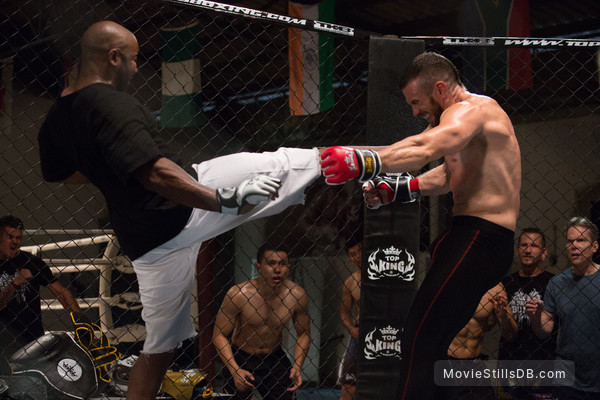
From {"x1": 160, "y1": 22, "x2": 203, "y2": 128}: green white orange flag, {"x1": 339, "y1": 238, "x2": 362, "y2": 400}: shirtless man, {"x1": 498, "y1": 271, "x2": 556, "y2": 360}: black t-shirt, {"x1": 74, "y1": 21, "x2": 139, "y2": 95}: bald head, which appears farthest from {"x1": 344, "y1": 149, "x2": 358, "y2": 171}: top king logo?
{"x1": 160, "y1": 22, "x2": 203, "y2": 128}: green white orange flag

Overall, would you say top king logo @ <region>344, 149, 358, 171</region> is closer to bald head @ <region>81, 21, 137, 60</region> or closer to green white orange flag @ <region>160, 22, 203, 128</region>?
bald head @ <region>81, 21, 137, 60</region>

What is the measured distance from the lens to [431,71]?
7.23 ft

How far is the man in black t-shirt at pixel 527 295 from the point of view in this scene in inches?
139

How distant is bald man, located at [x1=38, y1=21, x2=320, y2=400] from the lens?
181cm

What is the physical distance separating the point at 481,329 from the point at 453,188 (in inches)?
86.3

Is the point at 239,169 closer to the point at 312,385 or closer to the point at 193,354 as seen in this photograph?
the point at 193,354

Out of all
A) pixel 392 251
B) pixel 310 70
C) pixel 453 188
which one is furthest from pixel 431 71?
pixel 310 70

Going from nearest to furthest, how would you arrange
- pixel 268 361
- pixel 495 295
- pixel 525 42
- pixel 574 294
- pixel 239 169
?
pixel 239 169, pixel 525 42, pixel 574 294, pixel 495 295, pixel 268 361

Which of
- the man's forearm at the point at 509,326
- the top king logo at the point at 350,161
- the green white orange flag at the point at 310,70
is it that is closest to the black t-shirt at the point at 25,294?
the green white orange flag at the point at 310,70

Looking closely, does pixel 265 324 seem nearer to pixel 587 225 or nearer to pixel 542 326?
pixel 542 326

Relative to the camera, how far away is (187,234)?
2.03 m

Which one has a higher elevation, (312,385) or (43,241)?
(43,241)

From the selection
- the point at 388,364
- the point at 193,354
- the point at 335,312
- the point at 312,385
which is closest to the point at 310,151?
the point at 388,364

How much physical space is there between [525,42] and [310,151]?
1413 mm
